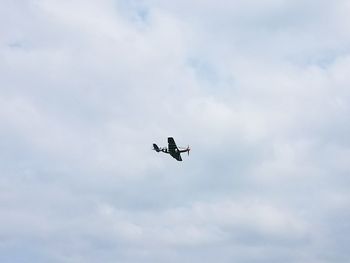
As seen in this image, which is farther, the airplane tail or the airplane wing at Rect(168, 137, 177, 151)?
the airplane tail

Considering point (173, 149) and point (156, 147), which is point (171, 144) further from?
point (156, 147)

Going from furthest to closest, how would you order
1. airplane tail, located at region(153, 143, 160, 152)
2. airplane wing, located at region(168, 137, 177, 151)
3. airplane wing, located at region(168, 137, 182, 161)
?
airplane tail, located at region(153, 143, 160, 152), airplane wing, located at region(168, 137, 182, 161), airplane wing, located at region(168, 137, 177, 151)

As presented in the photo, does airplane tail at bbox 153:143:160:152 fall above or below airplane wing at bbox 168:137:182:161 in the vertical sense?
above

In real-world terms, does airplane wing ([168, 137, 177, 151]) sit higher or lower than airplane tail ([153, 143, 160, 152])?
lower

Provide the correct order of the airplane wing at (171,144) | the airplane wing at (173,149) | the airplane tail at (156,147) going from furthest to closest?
1. the airplane tail at (156,147)
2. the airplane wing at (173,149)
3. the airplane wing at (171,144)

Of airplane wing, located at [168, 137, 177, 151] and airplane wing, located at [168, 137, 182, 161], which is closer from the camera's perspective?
airplane wing, located at [168, 137, 177, 151]

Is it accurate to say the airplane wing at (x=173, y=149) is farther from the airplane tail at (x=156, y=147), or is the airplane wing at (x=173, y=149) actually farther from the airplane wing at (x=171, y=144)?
the airplane tail at (x=156, y=147)

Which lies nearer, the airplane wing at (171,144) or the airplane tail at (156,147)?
the airplane wing at (171,144)

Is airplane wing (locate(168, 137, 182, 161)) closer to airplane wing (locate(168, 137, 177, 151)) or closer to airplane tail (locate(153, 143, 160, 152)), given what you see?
airplane wing (locate(168, 137, 177, 151))

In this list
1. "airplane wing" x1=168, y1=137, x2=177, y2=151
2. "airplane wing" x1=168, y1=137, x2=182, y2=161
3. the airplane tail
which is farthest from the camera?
the airplane tail

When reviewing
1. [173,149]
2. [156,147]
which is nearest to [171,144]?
[173,149]

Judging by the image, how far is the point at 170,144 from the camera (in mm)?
156500

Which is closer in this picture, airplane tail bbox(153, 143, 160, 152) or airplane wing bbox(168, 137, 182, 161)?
airplane wing bbox(168, 137, 182, 161)

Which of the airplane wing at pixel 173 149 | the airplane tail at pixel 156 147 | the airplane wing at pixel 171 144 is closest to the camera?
the airplane wing at pixel 171 144
